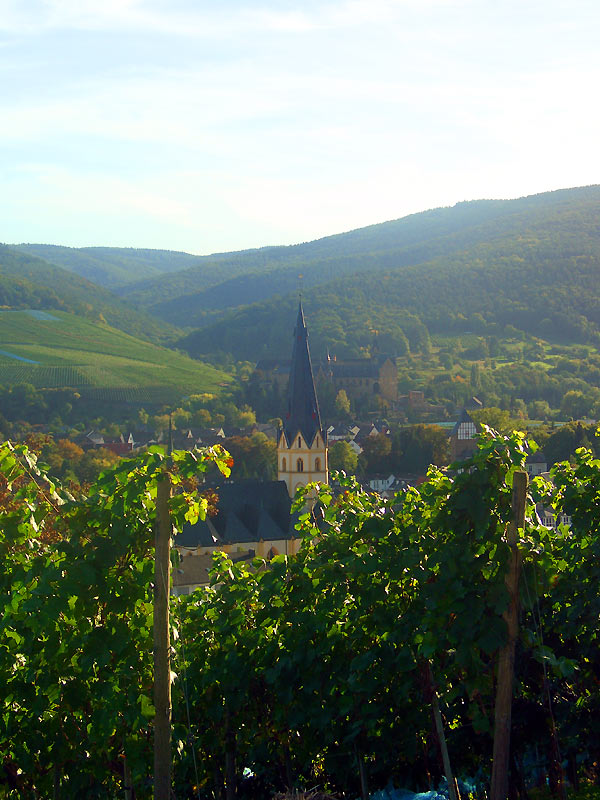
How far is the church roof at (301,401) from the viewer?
4484cm

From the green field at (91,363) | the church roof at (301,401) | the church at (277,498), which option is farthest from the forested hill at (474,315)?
the church at (277,498)

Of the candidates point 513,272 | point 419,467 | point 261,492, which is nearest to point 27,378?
point 419,467

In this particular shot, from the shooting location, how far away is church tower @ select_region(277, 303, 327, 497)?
147ft

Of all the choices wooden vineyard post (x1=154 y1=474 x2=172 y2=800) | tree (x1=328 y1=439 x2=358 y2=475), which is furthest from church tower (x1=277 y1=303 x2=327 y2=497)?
wooden vineyard post (x1=154 y1=474 x2=172 y2=800)

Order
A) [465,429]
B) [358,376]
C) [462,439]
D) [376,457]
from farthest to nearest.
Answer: [358,376], [465,429], [462,439], [376,457]

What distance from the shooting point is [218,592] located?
1099 centimetres

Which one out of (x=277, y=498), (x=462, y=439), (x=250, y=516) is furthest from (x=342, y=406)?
(x=250, y=516)

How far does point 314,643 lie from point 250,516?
1318 inches

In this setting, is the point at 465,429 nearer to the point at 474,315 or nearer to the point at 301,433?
the point at 301,433

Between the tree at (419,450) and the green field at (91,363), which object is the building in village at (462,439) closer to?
the tree at (419,450)

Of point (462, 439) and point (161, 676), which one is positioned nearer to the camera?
point (161, 676)

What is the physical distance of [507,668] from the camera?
8.74m

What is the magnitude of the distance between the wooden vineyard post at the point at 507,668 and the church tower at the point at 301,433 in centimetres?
3567

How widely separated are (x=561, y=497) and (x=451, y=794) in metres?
3.20
